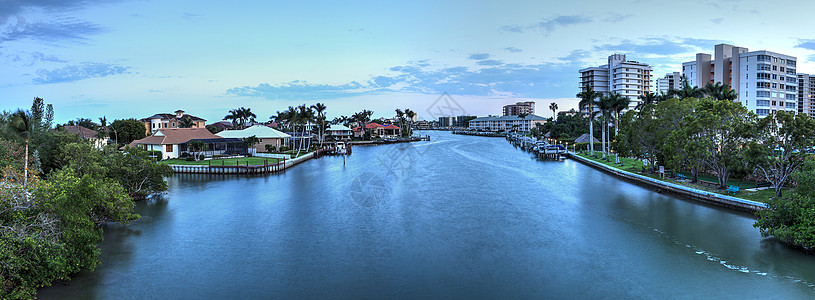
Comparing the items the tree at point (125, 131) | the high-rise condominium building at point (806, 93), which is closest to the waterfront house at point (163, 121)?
the tree at point (125, 131)

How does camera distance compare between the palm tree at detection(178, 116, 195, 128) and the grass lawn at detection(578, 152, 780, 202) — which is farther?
the palm tree at detection(178, 116, 195, 128)

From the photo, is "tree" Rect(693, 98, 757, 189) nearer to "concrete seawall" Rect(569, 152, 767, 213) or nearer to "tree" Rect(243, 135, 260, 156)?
"concrete seawall" Rect(569, 152, 767, 213)

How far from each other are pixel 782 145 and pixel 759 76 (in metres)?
58.7

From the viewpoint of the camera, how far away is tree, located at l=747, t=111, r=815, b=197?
2402 centimetres

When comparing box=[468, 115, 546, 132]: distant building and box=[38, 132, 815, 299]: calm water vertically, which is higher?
box=[468, 115, 546, 132]: distant building

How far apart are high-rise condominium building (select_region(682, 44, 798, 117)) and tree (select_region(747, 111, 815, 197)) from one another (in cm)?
5200

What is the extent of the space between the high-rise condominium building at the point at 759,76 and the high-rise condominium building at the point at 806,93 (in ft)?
139

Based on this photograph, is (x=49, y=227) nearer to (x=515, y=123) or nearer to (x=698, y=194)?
(x=698, y=194)

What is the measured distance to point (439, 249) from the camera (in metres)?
19.7

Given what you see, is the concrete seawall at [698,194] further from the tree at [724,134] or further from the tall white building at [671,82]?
the tall white building at [671,82]

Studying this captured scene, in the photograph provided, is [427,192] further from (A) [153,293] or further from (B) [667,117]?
(A) [153,293]

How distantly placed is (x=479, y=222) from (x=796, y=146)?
57.6 ft

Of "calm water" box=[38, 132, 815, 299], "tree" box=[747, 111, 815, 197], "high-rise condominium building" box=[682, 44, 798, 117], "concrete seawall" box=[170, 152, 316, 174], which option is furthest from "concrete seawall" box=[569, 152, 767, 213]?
"high-rise condominium building" box=[682, 44, 798, 117]

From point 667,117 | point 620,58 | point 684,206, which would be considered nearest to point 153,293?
point 684,206
